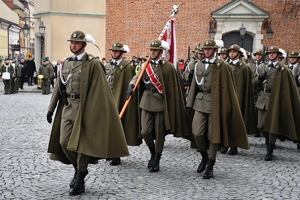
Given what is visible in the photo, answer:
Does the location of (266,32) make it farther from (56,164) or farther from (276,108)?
(56,164)

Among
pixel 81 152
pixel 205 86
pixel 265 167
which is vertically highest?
pixel 205 86

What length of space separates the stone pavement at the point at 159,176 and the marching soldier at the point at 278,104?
491 mm

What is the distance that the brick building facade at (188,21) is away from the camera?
28453 millimetres

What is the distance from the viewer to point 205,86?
806 cm

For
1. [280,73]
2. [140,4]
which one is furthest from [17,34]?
[280,73]

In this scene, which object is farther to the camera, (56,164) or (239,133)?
(56,164)

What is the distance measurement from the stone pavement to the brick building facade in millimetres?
18076

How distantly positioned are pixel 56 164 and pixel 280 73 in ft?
14.0

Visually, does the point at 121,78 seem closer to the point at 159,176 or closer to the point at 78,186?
the point at 159,176

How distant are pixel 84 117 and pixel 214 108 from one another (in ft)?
6.86

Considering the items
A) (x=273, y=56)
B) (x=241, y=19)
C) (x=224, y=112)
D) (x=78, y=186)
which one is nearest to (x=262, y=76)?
(x=273, y=56)

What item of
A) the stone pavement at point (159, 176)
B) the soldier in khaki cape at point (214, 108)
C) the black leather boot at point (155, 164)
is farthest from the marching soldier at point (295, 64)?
the black leather boot at point (155, 164)

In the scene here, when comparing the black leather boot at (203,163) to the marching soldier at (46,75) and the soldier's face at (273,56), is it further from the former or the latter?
the marching soldier at (46,75)

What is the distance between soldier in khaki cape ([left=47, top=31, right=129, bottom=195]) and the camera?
665 centimetres
